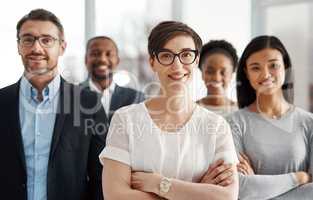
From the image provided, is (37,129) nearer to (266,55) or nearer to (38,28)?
(38,28)

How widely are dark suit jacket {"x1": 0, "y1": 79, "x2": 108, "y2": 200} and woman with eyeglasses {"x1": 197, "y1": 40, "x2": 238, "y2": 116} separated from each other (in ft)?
2.94

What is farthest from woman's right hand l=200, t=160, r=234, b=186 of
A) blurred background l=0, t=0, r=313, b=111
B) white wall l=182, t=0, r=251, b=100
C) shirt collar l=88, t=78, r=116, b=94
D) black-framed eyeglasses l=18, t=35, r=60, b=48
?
white wall l=182, t=0, r=251, b=100

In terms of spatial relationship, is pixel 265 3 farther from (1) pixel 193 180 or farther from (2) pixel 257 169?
(1) pixel 193 180

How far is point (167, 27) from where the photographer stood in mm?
1651

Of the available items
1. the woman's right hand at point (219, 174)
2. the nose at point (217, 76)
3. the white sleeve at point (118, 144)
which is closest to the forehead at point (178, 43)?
the white sleeve at point (118, 144)

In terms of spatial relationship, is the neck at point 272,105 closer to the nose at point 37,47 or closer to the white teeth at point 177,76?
the white teeth at point 177,76

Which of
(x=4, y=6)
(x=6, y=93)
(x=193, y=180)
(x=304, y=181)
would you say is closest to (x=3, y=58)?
(x=4, y=6)

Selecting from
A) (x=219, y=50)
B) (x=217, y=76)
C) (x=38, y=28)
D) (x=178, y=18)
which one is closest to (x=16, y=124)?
(x=38, y=28)

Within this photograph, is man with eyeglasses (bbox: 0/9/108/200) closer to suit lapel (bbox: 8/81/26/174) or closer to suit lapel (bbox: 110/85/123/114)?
suit lapel (bbox: 8/81/26/174)

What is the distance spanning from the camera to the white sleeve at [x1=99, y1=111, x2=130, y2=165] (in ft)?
5.20

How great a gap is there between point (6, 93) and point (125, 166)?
76 centimetres

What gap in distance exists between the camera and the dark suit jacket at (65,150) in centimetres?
185

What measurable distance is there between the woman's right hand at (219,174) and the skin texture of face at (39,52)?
89 centimetres

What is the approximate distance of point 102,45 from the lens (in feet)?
9.74
